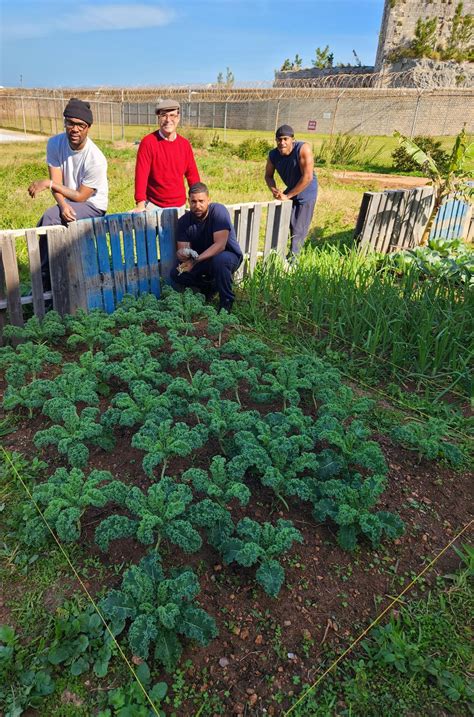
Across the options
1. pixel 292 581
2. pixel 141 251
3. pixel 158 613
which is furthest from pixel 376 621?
pixel 141 251

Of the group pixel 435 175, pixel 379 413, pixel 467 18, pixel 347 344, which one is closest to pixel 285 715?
pixel 379 413

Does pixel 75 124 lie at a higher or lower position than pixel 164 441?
higher

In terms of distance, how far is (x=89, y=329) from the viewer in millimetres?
3627

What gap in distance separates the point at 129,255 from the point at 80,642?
3.35 metres

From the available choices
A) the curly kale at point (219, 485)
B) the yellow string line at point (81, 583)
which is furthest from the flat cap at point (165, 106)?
the curly kale at point (219, 485)

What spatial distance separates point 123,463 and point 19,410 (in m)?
0.89

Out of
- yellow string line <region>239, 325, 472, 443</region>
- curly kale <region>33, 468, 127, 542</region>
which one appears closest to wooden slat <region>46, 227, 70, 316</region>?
yellow string line <region>239, 325, 472, 443</region>

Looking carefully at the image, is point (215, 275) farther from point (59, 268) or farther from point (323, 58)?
point (323, 58)

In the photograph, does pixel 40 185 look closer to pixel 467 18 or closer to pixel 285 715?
pixel 285 715

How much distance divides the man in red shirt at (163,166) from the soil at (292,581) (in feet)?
9.86

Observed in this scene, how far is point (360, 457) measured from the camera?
2.45 metres

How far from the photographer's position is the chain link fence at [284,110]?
23.8 metres

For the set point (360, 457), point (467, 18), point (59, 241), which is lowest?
point (360, 457)

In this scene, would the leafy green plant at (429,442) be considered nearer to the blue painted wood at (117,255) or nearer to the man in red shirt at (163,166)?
the blue painted wood at (117,255)
